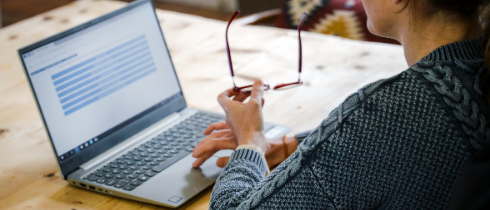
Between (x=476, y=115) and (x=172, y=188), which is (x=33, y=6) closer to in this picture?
(x=172, y=188)

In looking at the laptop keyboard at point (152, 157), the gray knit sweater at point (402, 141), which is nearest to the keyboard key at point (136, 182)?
the laptop keyboard at point (152, 157)

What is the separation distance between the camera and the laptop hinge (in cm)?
114

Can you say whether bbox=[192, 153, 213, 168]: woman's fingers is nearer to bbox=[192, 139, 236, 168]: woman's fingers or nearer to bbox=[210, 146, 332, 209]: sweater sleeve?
bbox=[192, 139, 236, 168]: woman's fingers

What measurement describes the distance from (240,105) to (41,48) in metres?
0.43

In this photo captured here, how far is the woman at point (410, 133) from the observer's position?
0.73m

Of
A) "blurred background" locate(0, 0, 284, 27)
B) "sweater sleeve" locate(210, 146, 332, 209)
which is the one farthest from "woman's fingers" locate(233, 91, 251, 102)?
"blurred background" locate(0, 0, 284, 27)

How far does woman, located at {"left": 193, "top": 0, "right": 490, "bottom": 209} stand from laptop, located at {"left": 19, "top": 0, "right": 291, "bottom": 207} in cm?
32

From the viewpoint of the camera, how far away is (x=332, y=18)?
2.18 meters

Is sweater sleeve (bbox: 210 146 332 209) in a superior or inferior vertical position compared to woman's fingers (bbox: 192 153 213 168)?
superior

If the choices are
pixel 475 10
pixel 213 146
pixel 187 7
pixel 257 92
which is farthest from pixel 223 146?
pixel 187 7

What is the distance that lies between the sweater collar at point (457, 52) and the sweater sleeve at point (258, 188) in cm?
25

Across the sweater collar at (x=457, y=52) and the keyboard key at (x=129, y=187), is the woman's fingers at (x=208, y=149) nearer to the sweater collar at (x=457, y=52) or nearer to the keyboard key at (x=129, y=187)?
the keyboard key at (x=129, y=187)

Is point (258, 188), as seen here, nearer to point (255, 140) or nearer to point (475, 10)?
point (255, 140)

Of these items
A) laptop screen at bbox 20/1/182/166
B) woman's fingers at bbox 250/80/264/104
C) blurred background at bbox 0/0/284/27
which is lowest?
blurred background at bbox 0/0/284/27
